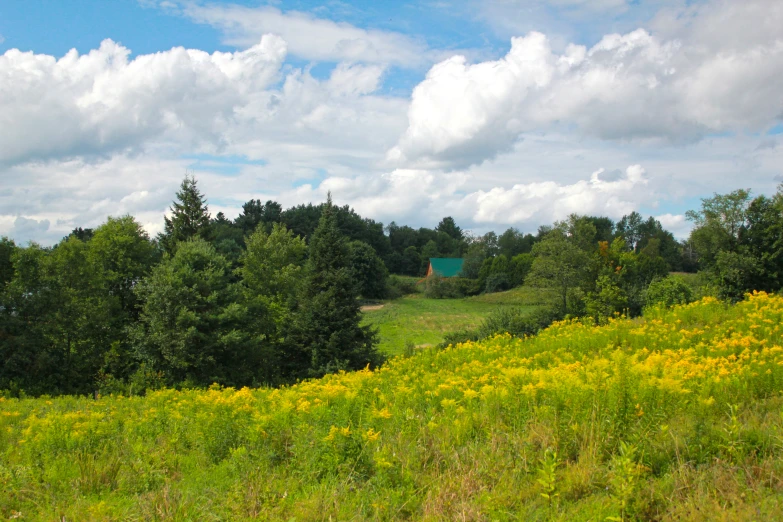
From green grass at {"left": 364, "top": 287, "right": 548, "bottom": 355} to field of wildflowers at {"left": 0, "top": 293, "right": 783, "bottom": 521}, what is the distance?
2387 centimetres

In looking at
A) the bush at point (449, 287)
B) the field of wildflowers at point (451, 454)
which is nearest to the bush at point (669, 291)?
the field of wildflowers at point (451, 454)

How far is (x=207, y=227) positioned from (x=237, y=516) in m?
35.9

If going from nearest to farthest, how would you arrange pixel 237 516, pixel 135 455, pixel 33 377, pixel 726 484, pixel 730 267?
pixel 726 484
pixel 237 516
pixel 135 455
pixel 33 377
pixel 730 267

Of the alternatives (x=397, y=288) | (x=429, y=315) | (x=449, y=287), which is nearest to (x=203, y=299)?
(x=429, y=315)

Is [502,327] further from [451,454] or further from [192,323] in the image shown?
[451,454]

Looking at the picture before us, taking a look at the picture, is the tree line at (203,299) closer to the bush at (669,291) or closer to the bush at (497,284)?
the bush at (669,291)

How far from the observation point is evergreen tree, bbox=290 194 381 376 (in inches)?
983

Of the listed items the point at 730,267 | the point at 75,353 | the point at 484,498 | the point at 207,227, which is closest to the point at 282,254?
the point at 207,227

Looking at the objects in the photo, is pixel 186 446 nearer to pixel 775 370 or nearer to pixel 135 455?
pixel 135 455

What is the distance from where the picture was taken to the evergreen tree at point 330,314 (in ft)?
81.9

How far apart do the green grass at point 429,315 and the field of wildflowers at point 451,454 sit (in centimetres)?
2387

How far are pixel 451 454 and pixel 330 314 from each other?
20.7 m

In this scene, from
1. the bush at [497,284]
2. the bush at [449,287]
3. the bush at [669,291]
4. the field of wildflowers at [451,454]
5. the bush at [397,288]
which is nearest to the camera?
the field of wildflowers at [451,454]

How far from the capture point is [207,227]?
123ft
